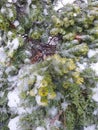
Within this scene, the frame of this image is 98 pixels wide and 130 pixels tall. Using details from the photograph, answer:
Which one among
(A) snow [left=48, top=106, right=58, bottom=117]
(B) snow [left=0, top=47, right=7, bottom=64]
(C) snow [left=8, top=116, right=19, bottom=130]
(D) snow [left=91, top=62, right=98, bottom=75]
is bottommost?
(C) snow [left=8, top=116, right=19, bottom=130]

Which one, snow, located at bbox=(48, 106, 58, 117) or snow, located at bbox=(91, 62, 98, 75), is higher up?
snow, located at bbox=(91, 62, 98, 75)

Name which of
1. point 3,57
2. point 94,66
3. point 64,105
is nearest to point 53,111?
point 64,105

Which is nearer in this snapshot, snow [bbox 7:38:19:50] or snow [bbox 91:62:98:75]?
snow [bbox 91:62:98:75]

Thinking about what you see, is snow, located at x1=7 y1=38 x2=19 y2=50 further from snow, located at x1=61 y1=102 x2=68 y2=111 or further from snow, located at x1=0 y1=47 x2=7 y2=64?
snow, located at x1=61 y1=102 x2=68 y2=111

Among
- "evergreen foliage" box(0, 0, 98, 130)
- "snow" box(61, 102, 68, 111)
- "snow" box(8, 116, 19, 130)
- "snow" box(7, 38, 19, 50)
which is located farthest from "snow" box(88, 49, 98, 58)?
"snow" box(8, 116, 19, 130)

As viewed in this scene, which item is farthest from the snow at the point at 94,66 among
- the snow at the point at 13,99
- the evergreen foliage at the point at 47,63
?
the snow at the point at 13,99

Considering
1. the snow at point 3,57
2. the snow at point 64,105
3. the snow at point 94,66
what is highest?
the snow at point 3,57

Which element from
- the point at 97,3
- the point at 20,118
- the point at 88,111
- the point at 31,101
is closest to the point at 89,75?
the point at 88,111

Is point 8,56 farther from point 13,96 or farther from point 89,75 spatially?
point 89,75

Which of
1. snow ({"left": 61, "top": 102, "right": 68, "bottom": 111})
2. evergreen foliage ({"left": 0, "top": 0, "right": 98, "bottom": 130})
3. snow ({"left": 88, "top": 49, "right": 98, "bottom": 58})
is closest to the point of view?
evergreen foliage ({"left": 0, "top": 0, "right": 98, "bottom": 130})

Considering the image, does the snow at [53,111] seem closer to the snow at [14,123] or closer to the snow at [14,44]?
the snow at [14,123]

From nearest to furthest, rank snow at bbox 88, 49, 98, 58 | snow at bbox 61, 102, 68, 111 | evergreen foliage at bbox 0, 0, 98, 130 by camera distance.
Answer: evergreen foliage at bbox 0, 0, 98, 130 → snow at bbox 61, 102, 68, 111 → snow at bbox 88, 49, 98, 58
